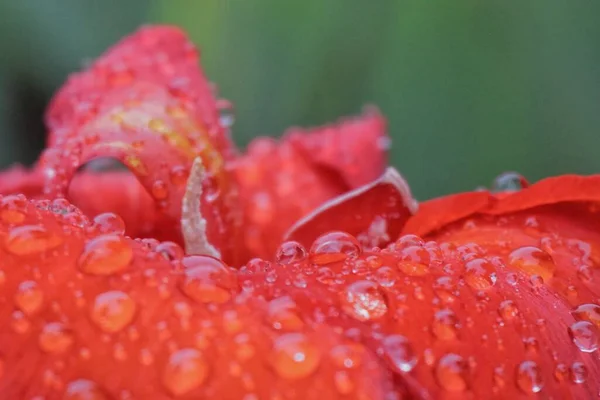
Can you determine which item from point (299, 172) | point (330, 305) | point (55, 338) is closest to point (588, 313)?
point (330, 305)

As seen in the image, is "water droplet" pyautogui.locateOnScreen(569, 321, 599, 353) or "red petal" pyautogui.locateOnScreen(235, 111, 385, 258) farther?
"red petal" pyautogui.locateOnScreen(235, 111, 385, 258)

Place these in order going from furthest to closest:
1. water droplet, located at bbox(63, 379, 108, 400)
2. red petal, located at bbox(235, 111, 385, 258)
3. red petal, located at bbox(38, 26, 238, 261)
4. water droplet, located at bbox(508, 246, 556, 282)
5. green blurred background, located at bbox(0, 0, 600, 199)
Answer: green blurred background, located at bbox(0, 0, 600, 199)
red petal, located at bbox(235, 111, 385, 258)
red petal, located at bbox(38, 26, 238, 261)
water droplet, located at bbox(508, 246, 556, 282)
water droplet, located at bbox(63, 379, 108, 400)

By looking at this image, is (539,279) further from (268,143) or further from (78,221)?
(268,143)

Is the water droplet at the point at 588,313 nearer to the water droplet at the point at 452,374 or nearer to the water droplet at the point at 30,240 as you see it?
the water droplet at the point at 452,374

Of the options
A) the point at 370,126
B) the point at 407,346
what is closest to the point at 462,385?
the point at 407,346

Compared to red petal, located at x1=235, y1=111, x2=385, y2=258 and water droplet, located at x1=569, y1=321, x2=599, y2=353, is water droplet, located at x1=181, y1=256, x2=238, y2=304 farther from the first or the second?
red petal, located at x1=235, y1=111, x2=385, y2=258

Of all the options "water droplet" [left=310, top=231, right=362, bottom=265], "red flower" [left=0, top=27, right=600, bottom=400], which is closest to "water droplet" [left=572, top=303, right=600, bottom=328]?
"red flower" [left=0, top=27, right=600, bottom=400]
